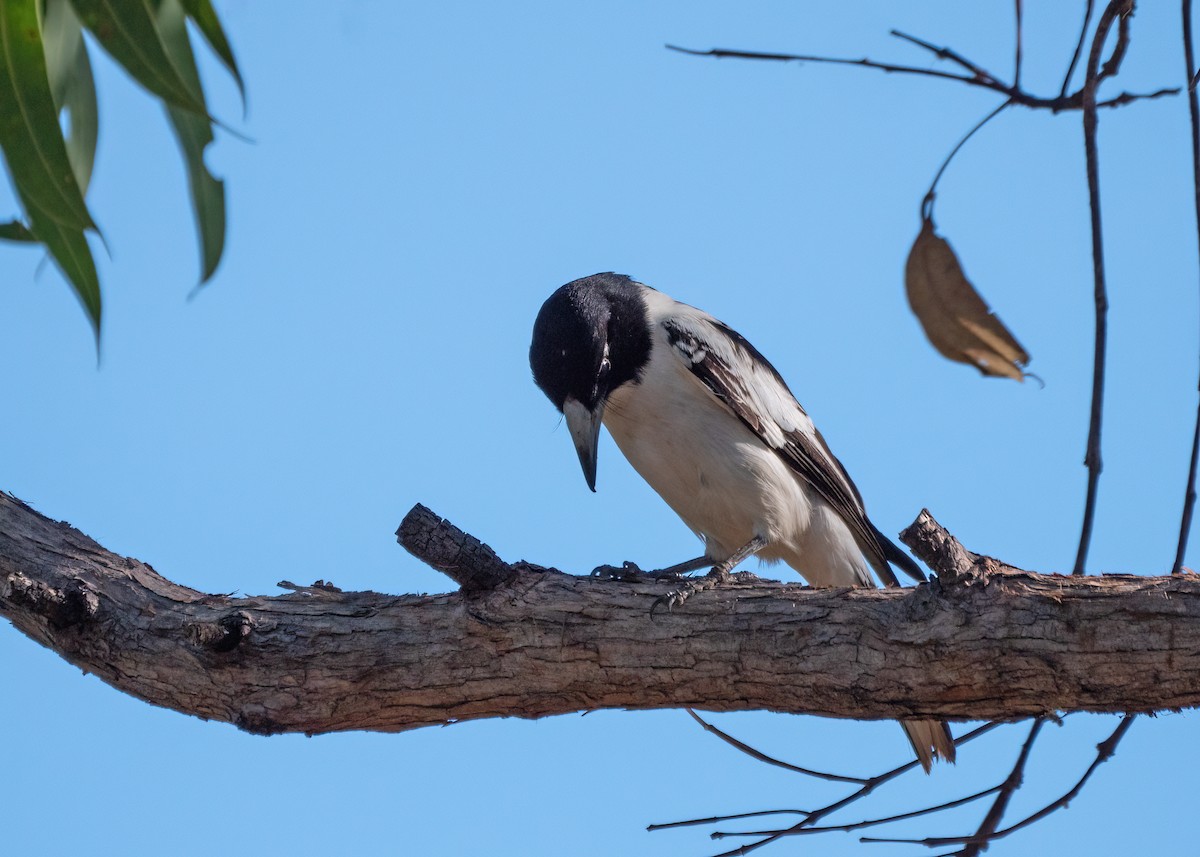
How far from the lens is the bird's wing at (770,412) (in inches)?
180

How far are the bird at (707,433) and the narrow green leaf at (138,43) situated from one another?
2457mm

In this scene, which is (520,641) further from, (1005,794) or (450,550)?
(1005,794)

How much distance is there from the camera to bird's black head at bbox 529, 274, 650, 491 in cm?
451

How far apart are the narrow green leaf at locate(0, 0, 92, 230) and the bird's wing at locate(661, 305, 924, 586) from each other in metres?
2.74

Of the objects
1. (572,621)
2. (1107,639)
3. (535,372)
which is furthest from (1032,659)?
(535,372)

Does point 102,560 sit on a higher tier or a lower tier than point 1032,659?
higher

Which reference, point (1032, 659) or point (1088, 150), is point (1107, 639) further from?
point (1088, 150)

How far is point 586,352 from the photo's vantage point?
457 centimetres

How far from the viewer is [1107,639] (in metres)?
2.86

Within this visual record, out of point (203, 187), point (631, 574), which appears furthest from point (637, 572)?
point (203, 187)

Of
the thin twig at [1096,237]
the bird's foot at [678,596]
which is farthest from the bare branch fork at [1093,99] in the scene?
the bird's foot at [678,596]

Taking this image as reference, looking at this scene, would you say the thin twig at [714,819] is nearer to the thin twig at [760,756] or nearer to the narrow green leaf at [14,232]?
the thin twig at [760,756]

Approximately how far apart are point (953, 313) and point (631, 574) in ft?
4.81

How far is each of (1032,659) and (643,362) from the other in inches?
83.3
